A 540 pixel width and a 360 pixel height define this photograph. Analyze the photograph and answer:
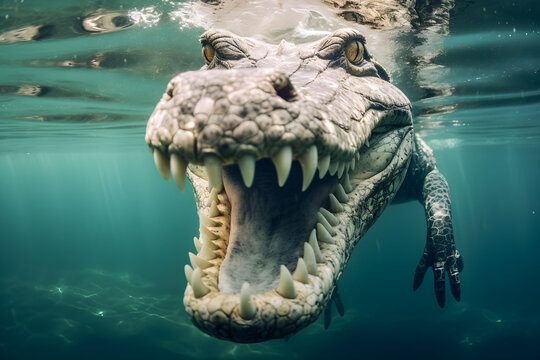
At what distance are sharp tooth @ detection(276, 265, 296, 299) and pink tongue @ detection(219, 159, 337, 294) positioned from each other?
253mm

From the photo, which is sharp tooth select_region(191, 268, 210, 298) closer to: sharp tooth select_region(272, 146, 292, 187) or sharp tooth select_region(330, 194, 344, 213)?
sharp tooth select_region(272, 146, 292, 187)

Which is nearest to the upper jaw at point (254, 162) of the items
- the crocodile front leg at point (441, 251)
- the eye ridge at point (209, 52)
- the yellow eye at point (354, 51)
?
the yellow eye at point (354, 51)

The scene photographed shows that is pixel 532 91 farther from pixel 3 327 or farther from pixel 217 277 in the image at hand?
pixel 3 327

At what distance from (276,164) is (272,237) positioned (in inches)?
35.6

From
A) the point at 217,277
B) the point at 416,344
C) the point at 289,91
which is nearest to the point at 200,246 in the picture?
the point at 217,277

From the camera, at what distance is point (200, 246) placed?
99.4 inches

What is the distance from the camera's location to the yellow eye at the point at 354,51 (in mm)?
3359

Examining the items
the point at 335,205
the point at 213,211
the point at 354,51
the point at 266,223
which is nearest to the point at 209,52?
the point at 354,51

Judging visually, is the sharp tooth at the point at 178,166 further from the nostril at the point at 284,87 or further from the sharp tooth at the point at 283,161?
the nostril at the point at 284,87

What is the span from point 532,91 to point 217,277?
1233 cm

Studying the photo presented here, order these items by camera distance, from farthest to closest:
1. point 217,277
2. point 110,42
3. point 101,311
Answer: point 101,311 → point 110,42 → point 217,277

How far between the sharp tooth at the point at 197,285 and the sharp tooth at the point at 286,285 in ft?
1.48

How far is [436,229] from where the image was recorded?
419 cm

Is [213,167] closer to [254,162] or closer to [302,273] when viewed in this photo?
[254,162]
